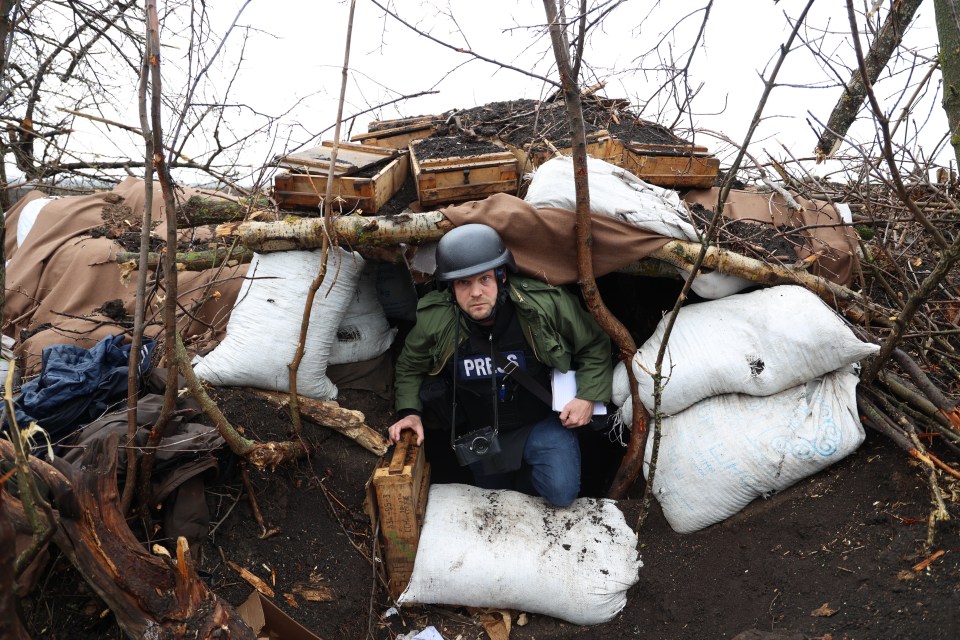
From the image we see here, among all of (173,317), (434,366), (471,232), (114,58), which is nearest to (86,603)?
(173,317)

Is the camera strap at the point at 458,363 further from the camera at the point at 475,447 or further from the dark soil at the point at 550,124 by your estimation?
the dark soil at the point at 550,124

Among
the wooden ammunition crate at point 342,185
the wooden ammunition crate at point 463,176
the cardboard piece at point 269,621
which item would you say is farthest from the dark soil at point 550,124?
the cardboard piece at point 269,621

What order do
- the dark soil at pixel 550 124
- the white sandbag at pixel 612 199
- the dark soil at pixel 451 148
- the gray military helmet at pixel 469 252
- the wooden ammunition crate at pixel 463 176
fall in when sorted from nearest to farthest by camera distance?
1. the gray military helmet at pixel 469 252
2. the white sandbag at pixel 612 199
3. the wooden ammunition crate at pixel 463 176
4. the dark soil at pixel 451 148
5. the dark soil at pixel 550 124

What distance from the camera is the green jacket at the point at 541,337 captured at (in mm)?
3102

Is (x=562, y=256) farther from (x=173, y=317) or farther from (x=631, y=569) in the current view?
(x=173, y=317)

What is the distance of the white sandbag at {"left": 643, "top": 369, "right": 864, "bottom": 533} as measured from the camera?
8.87ft

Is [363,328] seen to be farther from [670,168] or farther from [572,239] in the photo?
[670,168]

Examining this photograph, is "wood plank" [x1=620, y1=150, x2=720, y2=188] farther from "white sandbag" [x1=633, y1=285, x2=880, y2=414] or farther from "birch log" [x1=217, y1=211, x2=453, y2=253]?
"birch log" [x1=217, y1=211, x2=453, y2=253]

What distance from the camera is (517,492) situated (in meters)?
3.30

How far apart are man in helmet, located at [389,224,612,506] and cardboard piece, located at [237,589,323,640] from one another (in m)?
0.95

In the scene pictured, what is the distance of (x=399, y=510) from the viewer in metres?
2.95

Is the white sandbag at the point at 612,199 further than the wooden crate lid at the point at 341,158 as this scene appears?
No

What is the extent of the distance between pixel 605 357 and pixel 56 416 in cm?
244

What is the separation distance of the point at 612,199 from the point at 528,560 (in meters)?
1.74
